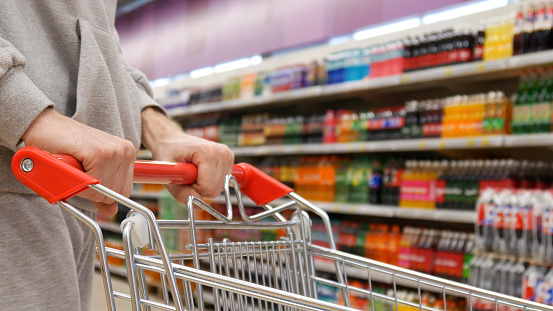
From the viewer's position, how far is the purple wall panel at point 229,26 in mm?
4621

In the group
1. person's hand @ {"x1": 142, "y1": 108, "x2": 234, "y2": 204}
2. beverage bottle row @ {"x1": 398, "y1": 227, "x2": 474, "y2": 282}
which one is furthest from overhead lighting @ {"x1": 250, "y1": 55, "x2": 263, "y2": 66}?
person's hand @ {"x1": 142, "y1": 108, "x2": 234, "y2": 204}

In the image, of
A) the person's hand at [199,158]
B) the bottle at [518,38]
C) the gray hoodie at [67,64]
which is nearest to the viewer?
the gray hoodie at [67,64]

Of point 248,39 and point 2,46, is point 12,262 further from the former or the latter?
point 248,39

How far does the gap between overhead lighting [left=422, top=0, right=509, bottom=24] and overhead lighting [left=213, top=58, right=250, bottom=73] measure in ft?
7.95

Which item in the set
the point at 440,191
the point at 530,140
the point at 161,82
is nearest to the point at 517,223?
the point at 530,140

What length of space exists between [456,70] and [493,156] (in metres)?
0.75

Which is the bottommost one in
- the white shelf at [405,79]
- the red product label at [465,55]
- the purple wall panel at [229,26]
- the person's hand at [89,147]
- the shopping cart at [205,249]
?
the shopping cart at [205,249]

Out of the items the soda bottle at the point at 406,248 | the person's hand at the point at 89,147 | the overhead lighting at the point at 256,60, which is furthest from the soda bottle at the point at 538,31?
the overhead lighting at the point at 256,60

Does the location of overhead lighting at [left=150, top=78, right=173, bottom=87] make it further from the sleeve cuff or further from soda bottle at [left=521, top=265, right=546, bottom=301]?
the sleeve cuff

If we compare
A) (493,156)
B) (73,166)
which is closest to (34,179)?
(73,166)

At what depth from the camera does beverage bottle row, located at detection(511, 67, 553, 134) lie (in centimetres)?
287

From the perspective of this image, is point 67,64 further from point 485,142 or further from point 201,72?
point 201,72

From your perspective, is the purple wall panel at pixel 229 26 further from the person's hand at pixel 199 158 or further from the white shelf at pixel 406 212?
the person's hand at pixel 199 158

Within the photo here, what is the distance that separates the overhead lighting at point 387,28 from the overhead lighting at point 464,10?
4.0 inches
